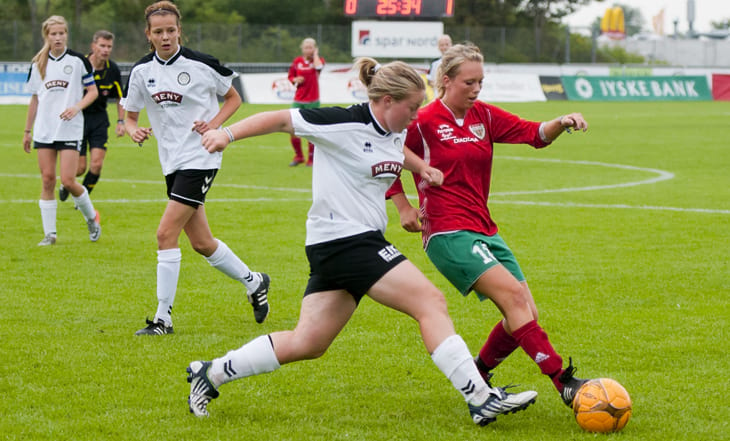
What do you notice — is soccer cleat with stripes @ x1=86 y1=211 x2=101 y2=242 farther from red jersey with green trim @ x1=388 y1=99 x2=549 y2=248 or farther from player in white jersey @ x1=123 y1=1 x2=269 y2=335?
red jersey with green trim @ x1=388 y1=99 x2=549 y2=248

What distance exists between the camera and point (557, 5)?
70500 millimetres

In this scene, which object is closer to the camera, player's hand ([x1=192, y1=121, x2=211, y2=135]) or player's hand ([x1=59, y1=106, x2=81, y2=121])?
player's hand ([x1=192, y1=121, x2=211, y2=135])

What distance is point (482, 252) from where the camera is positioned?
5418 millimetres

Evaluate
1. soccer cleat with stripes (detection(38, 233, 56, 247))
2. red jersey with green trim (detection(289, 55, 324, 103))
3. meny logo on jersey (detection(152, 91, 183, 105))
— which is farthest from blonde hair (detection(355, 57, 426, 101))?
red jersey with green trim (detection(289, 55, 324, 103))

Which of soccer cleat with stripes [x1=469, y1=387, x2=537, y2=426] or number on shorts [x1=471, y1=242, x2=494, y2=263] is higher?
number on shorts [x1=471, y1=242, x2=494, y2=263]

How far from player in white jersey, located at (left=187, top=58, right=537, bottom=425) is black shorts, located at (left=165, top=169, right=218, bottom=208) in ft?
7.78

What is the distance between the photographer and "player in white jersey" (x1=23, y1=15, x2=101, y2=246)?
10.9 m

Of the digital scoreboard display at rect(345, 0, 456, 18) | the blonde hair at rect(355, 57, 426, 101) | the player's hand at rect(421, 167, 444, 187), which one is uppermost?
the digital scoreboard display at rect(345, 0, 456, 18)

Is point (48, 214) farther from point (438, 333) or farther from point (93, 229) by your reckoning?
point (438, 333)

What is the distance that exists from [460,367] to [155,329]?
2956 millimetres

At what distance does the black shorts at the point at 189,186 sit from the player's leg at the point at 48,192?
13.0 feet

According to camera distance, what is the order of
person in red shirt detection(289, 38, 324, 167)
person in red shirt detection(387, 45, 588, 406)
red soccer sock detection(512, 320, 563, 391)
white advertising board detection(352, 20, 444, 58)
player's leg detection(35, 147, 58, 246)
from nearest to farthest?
red soccer sock detection(512, 320, 563, 391)
person in red shirt detection(387, 45, 588, 406)
player's leg detection(35, 147, 58, 246)
person in red shirt detection(289, 38, 324, 167)
white advertising board detection(352, 20, 444, 58)

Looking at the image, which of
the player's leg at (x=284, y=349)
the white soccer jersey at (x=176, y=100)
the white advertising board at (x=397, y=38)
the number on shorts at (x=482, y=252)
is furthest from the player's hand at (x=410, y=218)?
the white advertising board at (x=397, y=38)

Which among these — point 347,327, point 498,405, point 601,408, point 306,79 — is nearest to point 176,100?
point 347,327
